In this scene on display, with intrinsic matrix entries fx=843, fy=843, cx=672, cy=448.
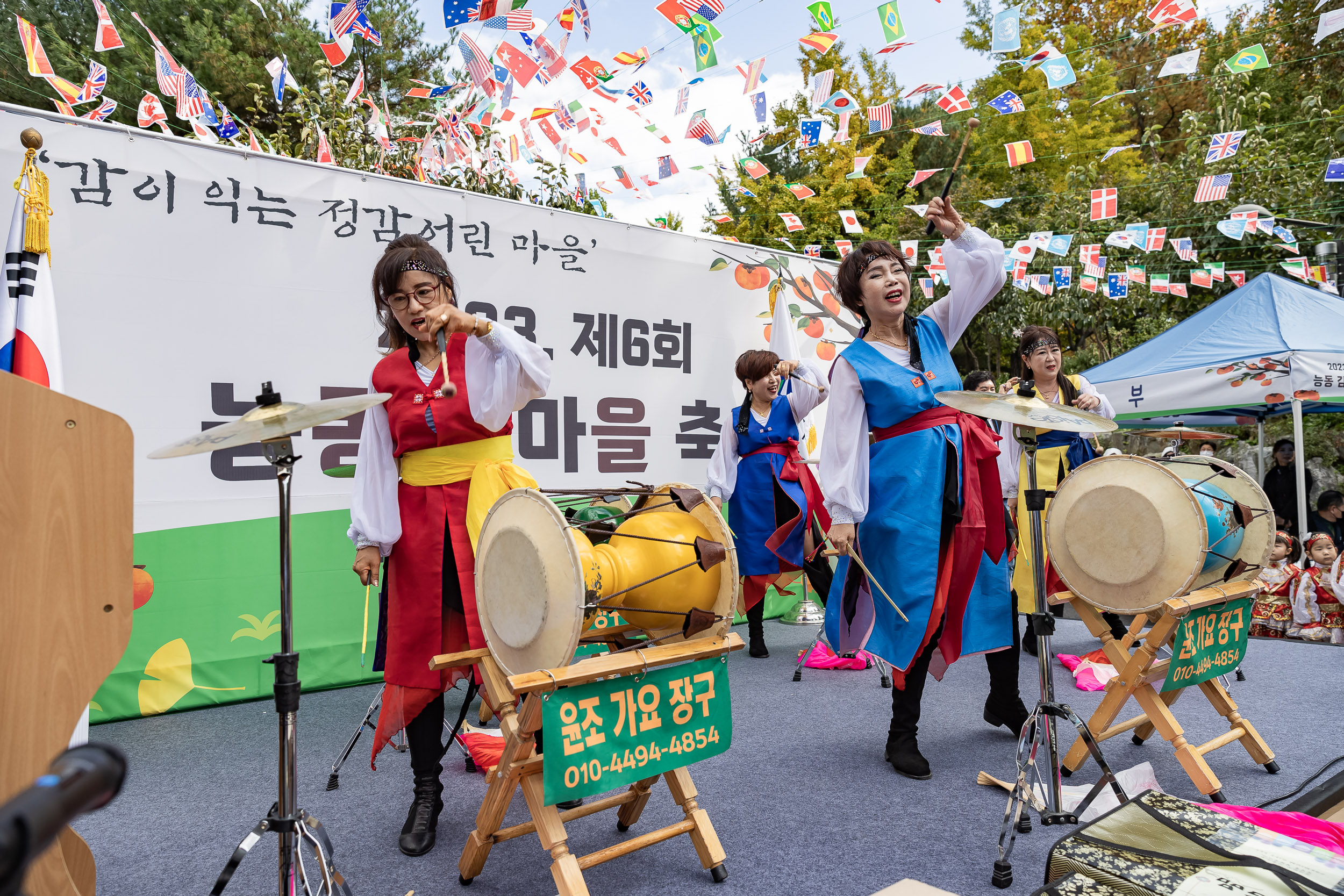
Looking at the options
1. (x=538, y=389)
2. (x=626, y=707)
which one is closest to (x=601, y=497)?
(x=538, y=389)

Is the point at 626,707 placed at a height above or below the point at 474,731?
above

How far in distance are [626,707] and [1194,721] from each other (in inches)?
98.5

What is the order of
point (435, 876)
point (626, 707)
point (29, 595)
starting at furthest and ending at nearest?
point (435, 876) < point (626, 707) < point (29, 595)

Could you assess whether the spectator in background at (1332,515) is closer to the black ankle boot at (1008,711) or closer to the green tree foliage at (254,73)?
the black ankle boot at (1008,711)

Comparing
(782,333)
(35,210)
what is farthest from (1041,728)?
(782,333)

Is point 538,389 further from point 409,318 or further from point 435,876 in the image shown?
point 435,876

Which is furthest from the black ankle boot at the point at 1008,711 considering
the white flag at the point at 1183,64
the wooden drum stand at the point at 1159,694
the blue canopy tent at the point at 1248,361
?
the white flag at the point at 1183,64

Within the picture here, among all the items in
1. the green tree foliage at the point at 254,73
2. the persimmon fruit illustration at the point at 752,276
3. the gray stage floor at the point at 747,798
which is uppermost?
the green tree foliage at the point at 254,73

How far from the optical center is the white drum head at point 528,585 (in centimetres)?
169

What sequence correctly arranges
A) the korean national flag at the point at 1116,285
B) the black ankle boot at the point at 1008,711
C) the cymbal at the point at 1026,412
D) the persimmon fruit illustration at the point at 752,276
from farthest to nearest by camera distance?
the korean national flag at the point at 1116,285 → the persimmon fruit illustration at the point at 752,276 → the black ankle boot at the point at 1008,711 → the cymbal at the point at 1026,412

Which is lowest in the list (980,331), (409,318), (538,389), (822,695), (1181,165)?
(822,695)

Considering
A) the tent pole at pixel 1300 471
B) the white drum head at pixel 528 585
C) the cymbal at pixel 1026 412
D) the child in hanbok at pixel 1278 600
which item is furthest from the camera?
the tent pole at pixel 1300 471

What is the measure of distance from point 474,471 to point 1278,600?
16.4 ft

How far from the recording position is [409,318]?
85.2 inches
